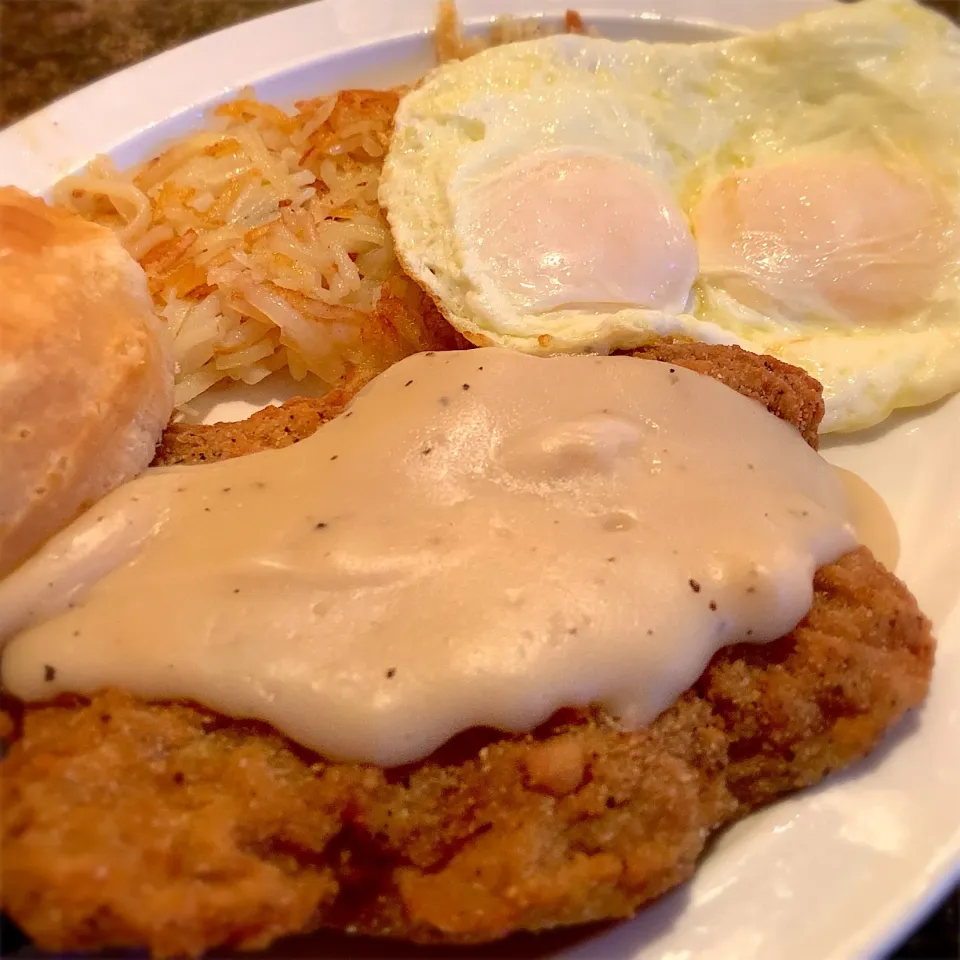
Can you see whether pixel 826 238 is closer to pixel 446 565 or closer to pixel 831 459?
pixel 831 459

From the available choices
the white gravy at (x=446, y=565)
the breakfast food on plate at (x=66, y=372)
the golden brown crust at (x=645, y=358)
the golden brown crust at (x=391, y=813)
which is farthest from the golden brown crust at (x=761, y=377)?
the breakfast food on plate at (x=66, y=372)

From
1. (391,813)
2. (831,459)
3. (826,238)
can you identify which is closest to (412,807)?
(391,813)

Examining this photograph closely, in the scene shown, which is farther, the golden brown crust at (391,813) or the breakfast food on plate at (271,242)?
the breakfast food on plate at (271,242)

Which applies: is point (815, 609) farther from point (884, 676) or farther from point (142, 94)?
point (142, 94)

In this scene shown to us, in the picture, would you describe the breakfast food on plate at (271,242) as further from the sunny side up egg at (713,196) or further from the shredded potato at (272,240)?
the sunny side up egg at (713,196)

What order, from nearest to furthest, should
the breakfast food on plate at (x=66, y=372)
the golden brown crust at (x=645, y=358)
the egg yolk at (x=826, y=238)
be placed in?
the breakfast food on plate at (x=66, y=372)
the golden brown crust at (x=645, y=358)
the egg yolk at (x=826, y=238)

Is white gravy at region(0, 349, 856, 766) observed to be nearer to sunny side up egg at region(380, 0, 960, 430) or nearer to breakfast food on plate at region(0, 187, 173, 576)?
breakfast food on plate at region(0, 187, 173, 576)

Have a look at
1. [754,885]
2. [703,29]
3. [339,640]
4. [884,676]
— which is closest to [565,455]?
[339,640]
